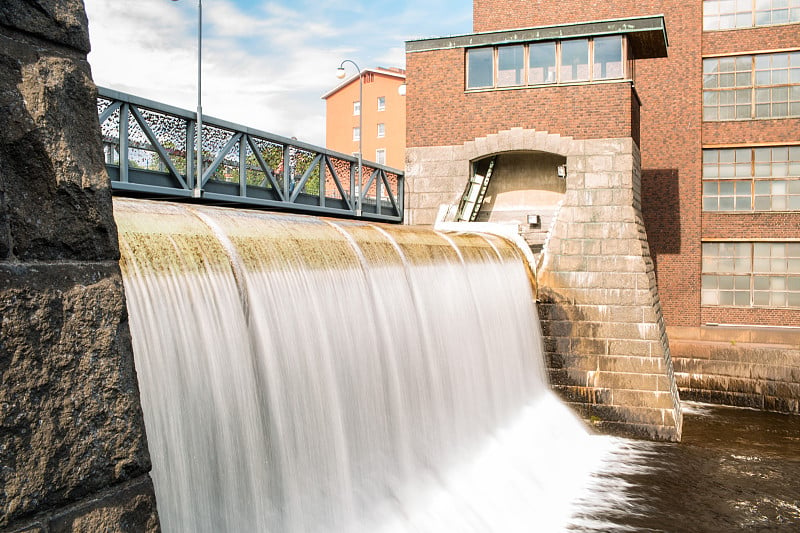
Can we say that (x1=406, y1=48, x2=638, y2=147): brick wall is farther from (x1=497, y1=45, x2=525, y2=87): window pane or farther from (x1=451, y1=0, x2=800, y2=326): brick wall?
(x1=451, y1=0, x2=800, y2=326): brick wall

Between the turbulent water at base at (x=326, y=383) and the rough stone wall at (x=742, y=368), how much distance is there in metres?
8.23

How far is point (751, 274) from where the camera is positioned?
22.2 m

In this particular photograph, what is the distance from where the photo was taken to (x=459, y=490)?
869 centimetres

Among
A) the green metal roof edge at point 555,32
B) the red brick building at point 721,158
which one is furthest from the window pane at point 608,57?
the red brick building at point 721,158

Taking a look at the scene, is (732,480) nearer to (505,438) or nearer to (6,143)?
(505,438)

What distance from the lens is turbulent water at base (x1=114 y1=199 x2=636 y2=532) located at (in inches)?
189

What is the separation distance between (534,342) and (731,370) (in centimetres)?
807

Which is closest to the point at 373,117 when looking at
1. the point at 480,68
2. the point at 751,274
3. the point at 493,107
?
the point at 751,274

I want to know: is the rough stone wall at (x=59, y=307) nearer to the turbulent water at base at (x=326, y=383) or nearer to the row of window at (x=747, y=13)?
the turbulent water at base at (x=326, y=383)

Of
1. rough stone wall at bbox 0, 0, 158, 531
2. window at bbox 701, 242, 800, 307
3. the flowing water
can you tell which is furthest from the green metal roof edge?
rough stone wall at bbox 0, 0, 158, 531

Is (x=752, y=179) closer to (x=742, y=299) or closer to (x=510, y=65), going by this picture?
(x=742, y=299)

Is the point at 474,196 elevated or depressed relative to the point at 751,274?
elevated

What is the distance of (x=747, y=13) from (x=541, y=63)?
939cm

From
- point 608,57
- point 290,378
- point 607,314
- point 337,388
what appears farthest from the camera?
point 608,57
